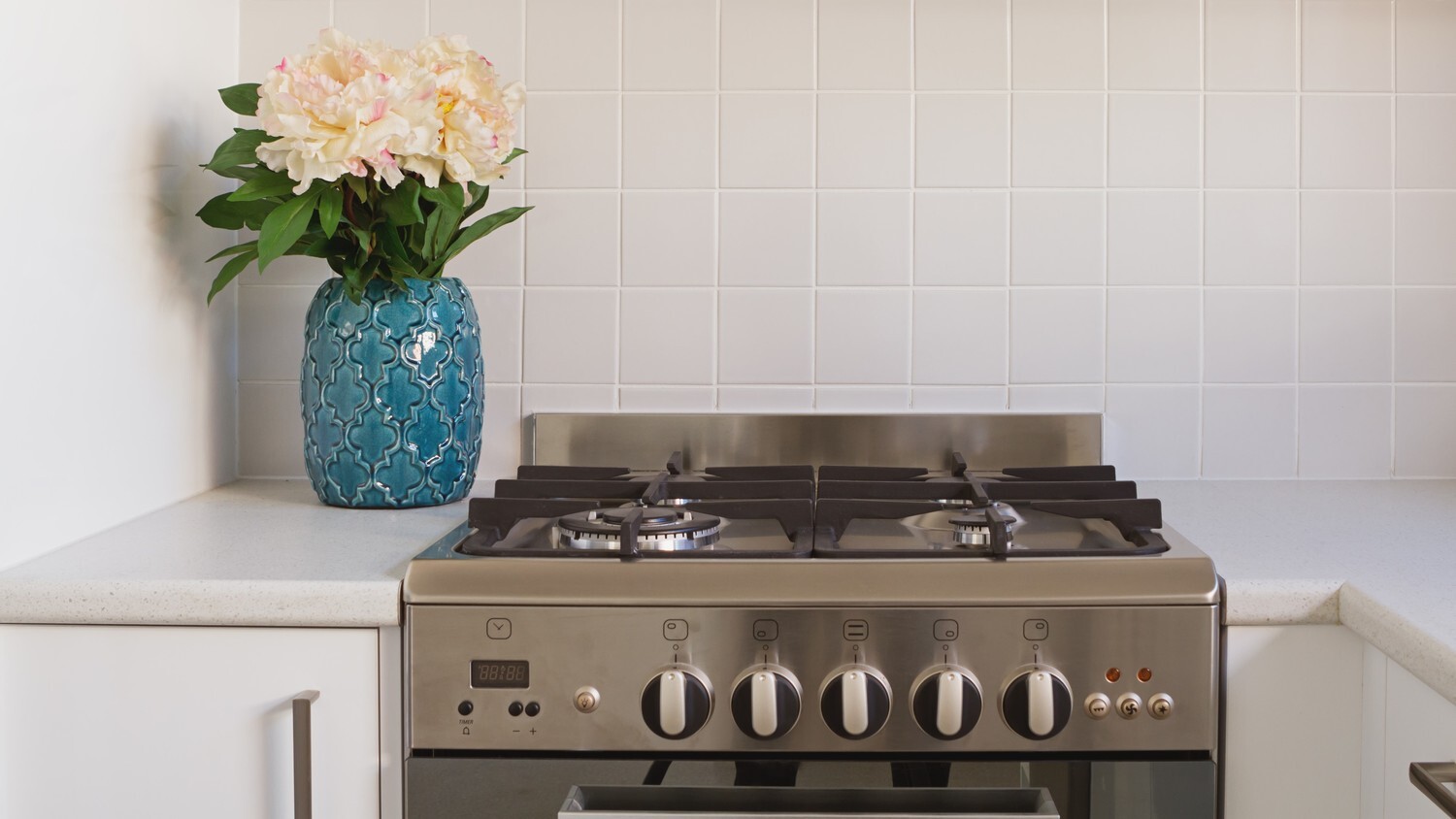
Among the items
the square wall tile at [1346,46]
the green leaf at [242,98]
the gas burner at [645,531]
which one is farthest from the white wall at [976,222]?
the gas burner at [645,531]

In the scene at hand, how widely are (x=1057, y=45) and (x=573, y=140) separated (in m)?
0.64

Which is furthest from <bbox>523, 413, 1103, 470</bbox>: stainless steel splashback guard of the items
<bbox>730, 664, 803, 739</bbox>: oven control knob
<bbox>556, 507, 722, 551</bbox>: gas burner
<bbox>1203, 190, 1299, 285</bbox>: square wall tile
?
<bbox>730, 664, 803, 739</bbox>: oven control knob

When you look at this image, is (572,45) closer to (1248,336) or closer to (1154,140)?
(1154,140)

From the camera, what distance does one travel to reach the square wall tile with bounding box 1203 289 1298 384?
1.49 meters

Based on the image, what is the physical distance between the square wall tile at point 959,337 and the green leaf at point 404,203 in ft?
2.12

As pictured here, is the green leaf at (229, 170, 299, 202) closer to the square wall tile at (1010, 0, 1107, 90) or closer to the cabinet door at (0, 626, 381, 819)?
the cabinet door at (0, 626, 381, 819)

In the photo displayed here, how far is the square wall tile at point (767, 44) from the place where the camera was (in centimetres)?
148

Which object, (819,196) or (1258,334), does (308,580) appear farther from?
(1258,334)

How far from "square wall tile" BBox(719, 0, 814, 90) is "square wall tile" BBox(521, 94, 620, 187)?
17 centimetres

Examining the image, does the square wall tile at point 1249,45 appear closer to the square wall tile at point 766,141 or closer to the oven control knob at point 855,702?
the square wall tile at point 766,141

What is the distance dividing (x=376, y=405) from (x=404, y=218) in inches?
8.1

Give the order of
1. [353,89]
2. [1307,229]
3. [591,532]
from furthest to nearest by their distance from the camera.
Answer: [1307,229] < [353,89] < [591,532]

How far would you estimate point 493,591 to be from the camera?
92cm

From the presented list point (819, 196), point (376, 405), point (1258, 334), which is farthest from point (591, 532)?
point (1258, 334)
